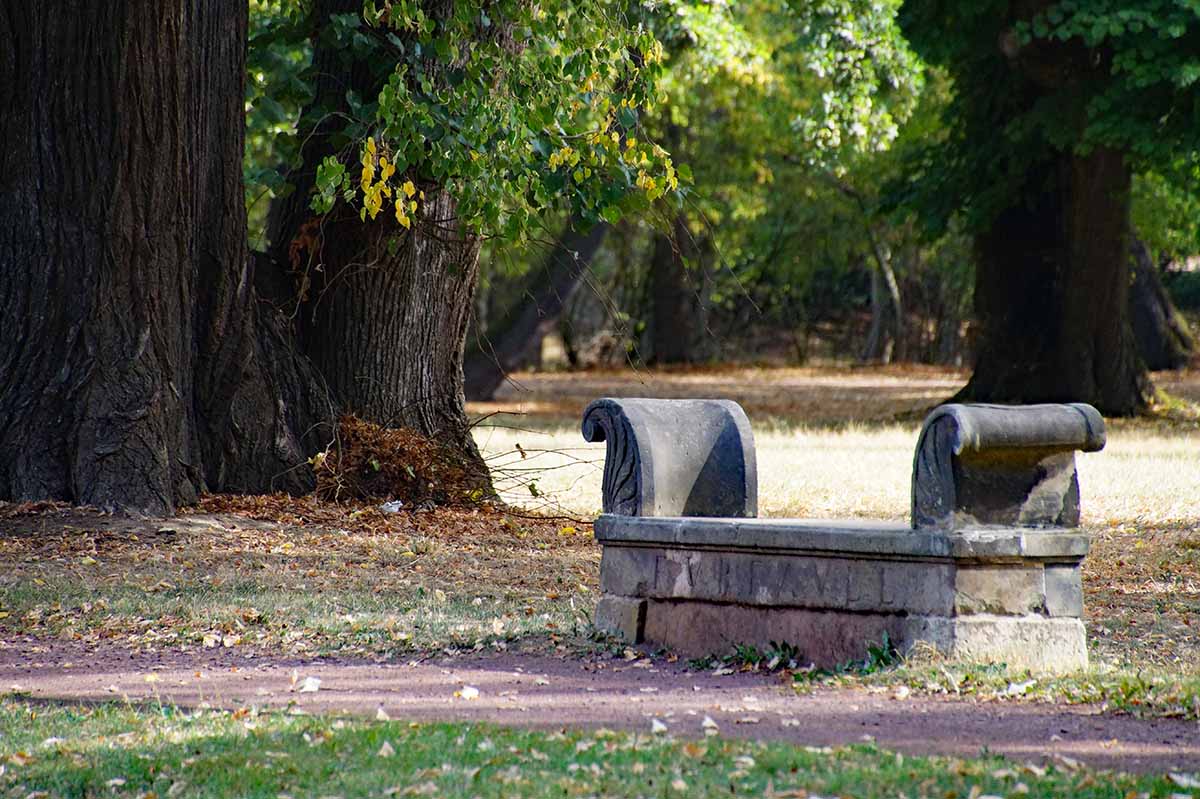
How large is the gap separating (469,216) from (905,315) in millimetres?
30401

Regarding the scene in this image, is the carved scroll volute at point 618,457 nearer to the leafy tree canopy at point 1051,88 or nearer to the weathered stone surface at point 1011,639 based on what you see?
the weathered stone surface at point 1011,639

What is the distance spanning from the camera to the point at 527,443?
60.5 feet

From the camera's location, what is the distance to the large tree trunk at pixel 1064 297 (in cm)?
1945

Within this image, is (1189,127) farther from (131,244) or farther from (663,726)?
(663,726)

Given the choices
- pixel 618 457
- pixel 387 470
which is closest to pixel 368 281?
pixel 387 470

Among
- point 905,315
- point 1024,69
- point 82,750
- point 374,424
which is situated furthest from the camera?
point 905,315

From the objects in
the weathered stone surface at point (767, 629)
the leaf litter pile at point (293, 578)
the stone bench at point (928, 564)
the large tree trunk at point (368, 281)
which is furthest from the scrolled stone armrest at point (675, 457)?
the large tree trunk at point (368, 281)

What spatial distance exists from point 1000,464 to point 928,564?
0.50 meters

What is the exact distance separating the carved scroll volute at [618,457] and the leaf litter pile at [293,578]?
0.68m

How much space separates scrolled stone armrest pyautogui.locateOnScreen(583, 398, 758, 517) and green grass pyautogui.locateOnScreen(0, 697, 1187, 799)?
78.9 inches

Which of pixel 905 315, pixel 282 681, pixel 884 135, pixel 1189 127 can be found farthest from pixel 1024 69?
pixel 905 315

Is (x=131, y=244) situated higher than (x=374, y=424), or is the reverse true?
(x=131, y=244)

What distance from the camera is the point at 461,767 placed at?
4789 mm

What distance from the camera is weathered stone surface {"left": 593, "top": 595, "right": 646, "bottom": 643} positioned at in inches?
276
